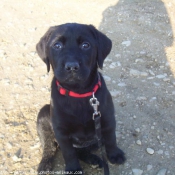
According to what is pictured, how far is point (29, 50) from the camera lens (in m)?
5.39

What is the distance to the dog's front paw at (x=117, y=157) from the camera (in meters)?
3.34

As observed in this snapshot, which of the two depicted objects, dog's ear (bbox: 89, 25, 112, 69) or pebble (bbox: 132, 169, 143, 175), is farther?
pebble (bbox: 132, 169, 143, 175)

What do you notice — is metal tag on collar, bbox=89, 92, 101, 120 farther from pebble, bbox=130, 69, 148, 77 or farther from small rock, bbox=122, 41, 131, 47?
small rock, bbox=122, 41, 131, 47

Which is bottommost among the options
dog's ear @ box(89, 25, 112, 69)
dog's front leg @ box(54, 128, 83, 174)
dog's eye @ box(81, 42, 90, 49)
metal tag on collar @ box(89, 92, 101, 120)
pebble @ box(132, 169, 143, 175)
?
pebble @ box(132, 169, 143, 175)

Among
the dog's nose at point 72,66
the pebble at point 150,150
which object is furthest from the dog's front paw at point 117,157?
the dog's nose at point 72,66

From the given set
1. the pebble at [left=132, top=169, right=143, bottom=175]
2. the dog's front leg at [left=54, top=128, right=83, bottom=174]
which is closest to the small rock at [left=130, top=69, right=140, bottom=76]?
the pebble at [left=132, top=169, right=143, bottom=175]

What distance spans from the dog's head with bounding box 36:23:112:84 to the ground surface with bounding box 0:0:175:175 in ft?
3.88

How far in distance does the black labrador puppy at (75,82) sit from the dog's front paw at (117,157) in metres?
0.24

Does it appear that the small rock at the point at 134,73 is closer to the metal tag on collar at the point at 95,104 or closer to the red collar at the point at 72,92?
the red collar at the point at 72,92

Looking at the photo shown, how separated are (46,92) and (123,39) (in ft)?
5.94

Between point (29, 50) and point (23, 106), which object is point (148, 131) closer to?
point (23, 106)

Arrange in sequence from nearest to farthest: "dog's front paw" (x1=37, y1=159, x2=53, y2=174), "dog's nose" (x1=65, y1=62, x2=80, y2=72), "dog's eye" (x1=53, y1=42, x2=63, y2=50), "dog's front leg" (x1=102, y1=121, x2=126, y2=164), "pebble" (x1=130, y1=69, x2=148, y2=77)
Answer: "dog's nose" (x1=65, y1=62, x2=80, y2=72) < "dog's eye" (x1=53, y1=42, x2=63, y2=50) < "dog's front leg" (x1=102, y1=121, x2=126, y2=164) < "dog's front paw" (x1=37, y1=159, x2=53, y2=174) < "pebble" (x1=130, y1=69, x2=148, y2=77)

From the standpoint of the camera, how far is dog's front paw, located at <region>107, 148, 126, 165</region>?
11.0 ft

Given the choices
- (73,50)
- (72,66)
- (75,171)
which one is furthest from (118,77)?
(72,66)
